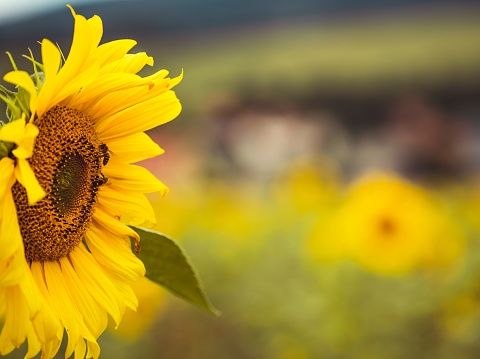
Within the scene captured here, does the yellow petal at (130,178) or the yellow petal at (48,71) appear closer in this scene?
the yellow petal at (48,71)

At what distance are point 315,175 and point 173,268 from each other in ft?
8.94

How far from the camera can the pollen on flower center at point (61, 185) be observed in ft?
1.76

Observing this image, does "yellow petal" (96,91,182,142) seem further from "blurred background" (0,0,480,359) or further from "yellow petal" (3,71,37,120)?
"blurred background" (0,0,480,359)

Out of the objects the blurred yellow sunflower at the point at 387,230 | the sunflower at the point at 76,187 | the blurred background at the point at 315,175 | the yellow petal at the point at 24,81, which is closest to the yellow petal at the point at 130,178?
the sunflower at the point at 76,187

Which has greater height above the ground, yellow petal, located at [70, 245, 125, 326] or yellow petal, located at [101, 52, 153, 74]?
yellow petal, located at [101, 52, 153, 74]

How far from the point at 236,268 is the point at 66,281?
1952mm

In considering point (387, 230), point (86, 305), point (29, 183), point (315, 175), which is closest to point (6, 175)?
point (29, 183)

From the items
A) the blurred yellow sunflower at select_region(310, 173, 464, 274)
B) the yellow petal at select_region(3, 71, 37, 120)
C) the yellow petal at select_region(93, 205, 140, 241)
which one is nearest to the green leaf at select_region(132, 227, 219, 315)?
the yellow petal at select_region(93, 205, 140, 241)

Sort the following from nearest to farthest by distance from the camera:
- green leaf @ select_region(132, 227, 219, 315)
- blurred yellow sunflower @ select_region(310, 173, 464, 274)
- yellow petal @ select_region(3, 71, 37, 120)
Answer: yellow petal @ select_region(3, 71, 37, 120) → green leaf @ select_region(132, 227, 219, 315) → blurred yellow sunflower @ select_region(310, 173, 464, 274)

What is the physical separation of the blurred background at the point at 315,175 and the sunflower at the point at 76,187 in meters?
1.16

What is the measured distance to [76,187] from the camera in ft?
1.83

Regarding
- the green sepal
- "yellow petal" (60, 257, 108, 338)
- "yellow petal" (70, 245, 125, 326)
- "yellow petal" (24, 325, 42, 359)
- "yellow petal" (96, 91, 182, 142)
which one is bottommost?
"yellow petal" (24, 325, 42, 359)

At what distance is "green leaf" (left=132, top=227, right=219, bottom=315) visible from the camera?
1.72 feet

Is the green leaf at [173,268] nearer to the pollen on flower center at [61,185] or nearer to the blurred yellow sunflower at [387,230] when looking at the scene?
the pollen on flower center at [61,185]
